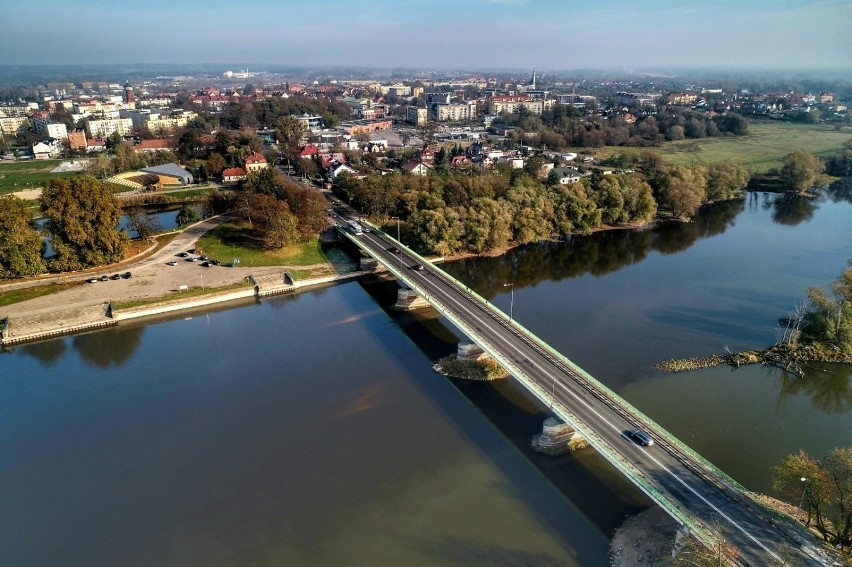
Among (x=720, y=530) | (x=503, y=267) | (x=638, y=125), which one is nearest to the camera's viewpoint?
(x=720, y=530)

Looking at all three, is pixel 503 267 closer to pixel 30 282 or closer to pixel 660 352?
pixel 660 352

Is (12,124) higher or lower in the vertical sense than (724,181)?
higher

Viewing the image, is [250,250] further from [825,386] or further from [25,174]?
[25,174]

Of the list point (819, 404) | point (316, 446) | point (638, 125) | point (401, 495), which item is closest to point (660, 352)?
point (819, 404)

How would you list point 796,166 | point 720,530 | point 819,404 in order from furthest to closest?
point 796,166
point 819,404
point 720,530

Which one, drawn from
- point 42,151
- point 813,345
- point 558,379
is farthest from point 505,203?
point 42,151
